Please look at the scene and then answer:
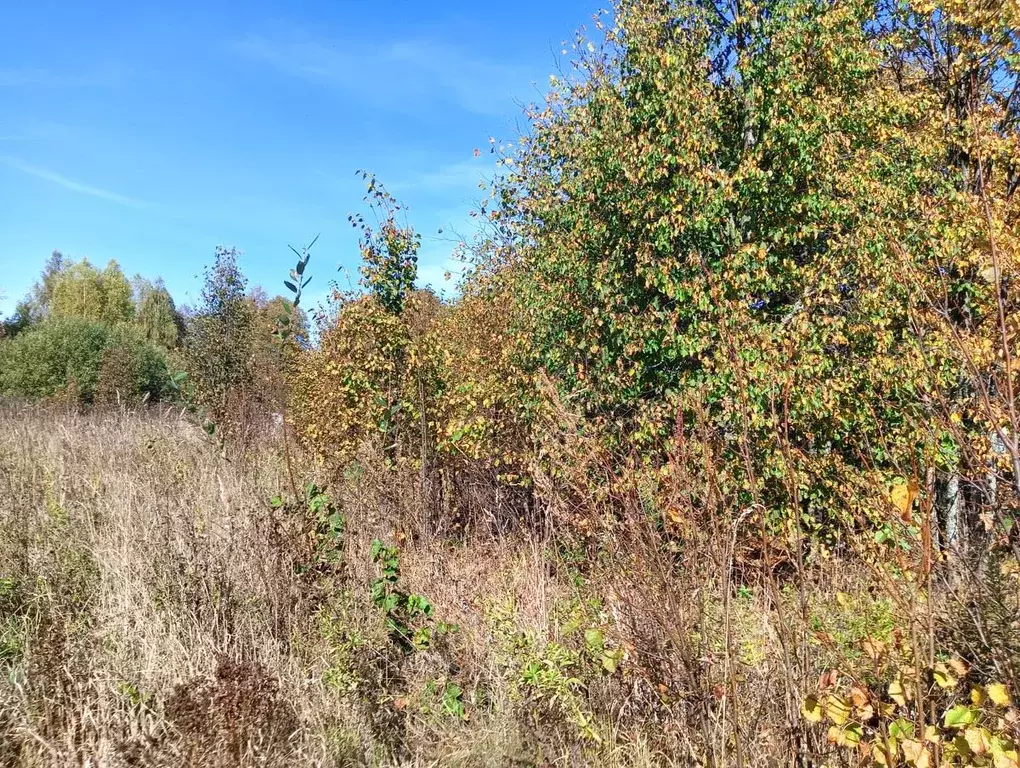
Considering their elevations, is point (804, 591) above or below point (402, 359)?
below

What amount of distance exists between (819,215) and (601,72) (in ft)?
10.6

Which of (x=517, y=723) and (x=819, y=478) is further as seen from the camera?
(x=819, y=478)

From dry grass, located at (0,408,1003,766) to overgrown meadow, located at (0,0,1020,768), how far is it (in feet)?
0.07

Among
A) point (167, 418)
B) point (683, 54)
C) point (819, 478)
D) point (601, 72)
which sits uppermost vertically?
point (601, 72)

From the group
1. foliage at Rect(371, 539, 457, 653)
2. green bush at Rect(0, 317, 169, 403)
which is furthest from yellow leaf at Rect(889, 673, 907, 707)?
green bush at Rect(0, 317, 169, 403)

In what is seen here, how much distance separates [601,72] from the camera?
7.72 m

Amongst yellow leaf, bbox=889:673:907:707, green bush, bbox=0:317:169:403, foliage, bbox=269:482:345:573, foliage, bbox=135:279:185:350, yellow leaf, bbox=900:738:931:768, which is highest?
foliage, bbox=135:279:185:350

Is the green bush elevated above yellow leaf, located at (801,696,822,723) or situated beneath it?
elevated above

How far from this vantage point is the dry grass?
2697 millimetres

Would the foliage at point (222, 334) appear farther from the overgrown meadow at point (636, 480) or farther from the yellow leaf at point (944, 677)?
the yellow leaf at point (944, 677)

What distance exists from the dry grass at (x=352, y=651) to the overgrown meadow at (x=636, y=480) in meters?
0.02

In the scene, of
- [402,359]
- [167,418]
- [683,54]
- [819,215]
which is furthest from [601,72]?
[167,418]

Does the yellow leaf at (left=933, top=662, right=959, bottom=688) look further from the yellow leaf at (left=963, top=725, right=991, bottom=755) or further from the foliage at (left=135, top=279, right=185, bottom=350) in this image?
the foliage at (left=135, top=279, right=185, bottom=350)

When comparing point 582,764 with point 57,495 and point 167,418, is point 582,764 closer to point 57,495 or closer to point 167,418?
point 57,495
